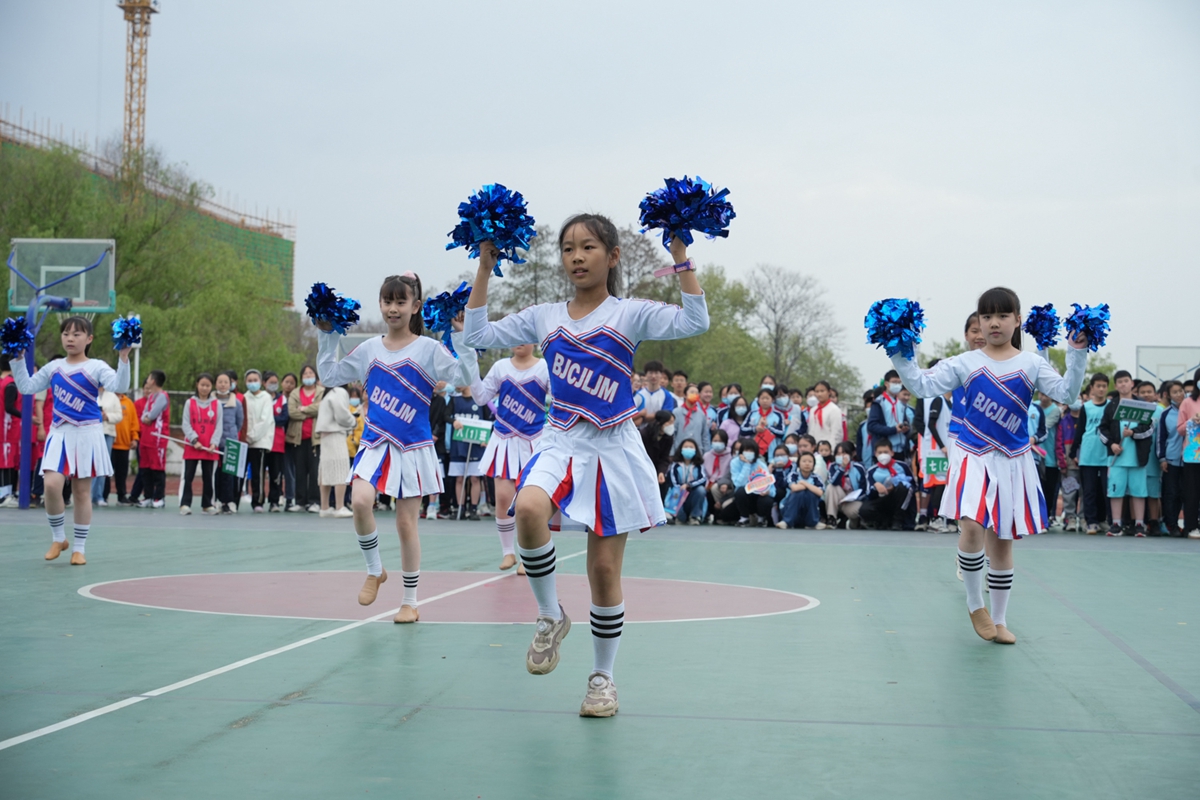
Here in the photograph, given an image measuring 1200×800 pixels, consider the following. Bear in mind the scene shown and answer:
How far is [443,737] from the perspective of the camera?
4.41 meters

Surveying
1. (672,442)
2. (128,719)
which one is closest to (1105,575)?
(672,442)

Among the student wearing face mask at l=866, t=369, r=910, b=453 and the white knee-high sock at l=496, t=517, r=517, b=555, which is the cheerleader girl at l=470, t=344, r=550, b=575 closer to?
the white knee-high sock at l=496, t=517, r=517, b=555

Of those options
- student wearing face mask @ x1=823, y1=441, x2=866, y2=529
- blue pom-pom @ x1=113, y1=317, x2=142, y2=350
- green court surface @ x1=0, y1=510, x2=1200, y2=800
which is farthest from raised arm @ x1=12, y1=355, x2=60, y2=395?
student wearing face mask @ x1=823, y1=441, x2=866, y2=529

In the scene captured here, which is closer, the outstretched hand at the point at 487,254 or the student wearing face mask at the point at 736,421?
the outstretched hand at the point at 487,254

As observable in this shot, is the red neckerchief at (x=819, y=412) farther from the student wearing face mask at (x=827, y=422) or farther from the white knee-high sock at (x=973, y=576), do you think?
the white knee-high sock at (x=973, y=576)

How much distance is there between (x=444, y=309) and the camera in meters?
7.04

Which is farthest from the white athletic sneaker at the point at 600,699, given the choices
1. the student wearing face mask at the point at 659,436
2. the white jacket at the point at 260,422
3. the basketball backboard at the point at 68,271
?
the basketball backboard at the point at 68,271

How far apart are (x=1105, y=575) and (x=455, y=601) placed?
6.27 metres

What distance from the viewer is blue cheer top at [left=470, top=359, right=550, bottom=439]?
10031 mm

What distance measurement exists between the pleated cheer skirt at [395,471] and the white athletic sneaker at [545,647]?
245cm

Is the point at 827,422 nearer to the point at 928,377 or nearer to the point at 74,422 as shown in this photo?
the point at 74,422

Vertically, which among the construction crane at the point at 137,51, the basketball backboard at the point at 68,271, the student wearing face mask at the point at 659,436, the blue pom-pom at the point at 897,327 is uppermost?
the construction crane at the point at 137,51

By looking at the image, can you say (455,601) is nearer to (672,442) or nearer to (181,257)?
(672,442)

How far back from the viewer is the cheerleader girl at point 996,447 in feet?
22.7
